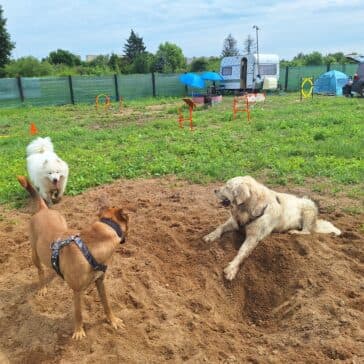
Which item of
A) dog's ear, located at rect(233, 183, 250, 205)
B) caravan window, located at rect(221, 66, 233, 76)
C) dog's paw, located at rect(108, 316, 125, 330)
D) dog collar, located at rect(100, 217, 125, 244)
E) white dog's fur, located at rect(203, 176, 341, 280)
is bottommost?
dog's paw, located at rect(108, 316, 125, 330)

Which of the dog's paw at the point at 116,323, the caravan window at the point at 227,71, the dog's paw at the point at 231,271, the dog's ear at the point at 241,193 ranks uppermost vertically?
the caravan window at the point at 227,71

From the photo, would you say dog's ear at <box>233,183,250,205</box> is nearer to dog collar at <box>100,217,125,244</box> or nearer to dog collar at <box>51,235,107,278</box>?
dog collar at <box>100,217,125,244</box>

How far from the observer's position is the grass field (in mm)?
7551

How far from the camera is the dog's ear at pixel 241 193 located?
4.71 m

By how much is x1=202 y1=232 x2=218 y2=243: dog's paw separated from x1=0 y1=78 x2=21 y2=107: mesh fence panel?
21942mm

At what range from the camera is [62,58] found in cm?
6050

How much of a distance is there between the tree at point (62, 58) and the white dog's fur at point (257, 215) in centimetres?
6030

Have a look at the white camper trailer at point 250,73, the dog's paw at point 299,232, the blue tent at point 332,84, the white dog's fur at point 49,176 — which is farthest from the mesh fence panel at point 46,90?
the dog's paw at point 299,232

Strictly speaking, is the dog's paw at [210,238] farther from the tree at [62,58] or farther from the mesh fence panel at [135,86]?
the tree at [62,58]

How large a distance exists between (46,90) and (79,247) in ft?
77.1

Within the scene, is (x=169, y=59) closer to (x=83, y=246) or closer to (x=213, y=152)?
(x=213, y=152)

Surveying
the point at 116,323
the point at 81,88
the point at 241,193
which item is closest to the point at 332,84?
the point at 81,88

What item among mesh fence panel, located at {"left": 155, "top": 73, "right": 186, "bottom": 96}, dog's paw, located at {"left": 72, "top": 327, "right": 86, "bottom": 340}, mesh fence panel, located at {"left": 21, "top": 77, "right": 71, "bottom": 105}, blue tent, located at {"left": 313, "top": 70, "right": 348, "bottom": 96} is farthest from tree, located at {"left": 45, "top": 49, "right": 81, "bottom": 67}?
dog's paw, located at {"left": 72, "top": 327, "right": 86, "bottom": 340}

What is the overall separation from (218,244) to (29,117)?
1637cm
